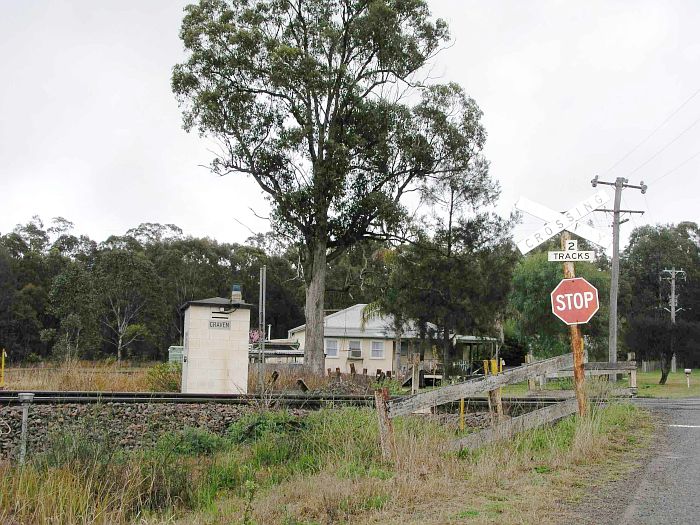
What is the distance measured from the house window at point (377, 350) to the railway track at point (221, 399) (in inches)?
1388

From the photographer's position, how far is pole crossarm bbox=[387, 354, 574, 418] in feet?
29.8

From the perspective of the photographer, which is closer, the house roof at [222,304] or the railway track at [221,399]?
the railway track at [221,399]

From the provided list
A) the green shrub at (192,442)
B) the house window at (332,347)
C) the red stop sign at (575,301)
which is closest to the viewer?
the red stop sign at (575,301)

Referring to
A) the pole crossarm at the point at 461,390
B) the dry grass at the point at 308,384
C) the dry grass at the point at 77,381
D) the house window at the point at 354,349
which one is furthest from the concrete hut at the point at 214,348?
the house window at the point at 354,349

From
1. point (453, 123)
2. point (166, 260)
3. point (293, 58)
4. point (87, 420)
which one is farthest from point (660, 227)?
point (87, 420)

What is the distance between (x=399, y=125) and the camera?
30.4m

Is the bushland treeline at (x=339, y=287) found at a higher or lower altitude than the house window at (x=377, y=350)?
higher

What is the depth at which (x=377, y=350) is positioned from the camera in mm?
50594

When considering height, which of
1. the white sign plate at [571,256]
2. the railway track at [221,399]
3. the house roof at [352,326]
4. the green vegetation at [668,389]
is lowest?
the green vegetation at [668,389]

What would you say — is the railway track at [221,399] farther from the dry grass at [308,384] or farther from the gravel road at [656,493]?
the dry grass at [308,384]

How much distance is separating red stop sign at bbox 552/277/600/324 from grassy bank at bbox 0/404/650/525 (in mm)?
1414

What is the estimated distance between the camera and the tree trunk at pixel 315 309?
30.5m

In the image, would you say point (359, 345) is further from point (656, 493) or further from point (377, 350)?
point (656, 493)

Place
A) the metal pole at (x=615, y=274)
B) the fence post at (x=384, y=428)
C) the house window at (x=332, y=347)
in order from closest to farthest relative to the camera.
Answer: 1. the fence post at (x=384, y=428)
2. the metal pole at (x=615, y=274)
3. the house window at (x=332, y=347)
